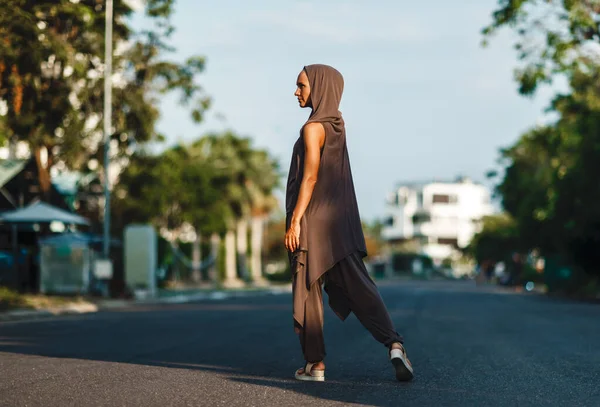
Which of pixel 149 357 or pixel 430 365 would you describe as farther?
pixel 149 357

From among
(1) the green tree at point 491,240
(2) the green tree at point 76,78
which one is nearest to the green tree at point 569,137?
(2) the green tree at point 76,78

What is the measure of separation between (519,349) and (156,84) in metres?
23.7

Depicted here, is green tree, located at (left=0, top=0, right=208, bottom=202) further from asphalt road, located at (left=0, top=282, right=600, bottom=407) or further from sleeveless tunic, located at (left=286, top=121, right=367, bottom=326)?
sleeveless tunic, located at (left=286, top=121, right=367, bottom=326)

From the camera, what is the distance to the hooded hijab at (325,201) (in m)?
7.26

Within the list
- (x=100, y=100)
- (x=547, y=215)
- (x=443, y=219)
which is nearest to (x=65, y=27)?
(x=100, y=100)

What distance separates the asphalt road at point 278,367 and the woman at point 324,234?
0.33 metres

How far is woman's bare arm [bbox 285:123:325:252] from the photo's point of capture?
7.27 m

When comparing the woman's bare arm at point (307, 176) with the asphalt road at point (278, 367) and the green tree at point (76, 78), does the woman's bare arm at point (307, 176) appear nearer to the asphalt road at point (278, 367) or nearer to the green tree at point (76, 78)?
the asphalt road at point (278, 367)

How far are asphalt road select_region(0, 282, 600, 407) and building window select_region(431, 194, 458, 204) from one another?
432 ft

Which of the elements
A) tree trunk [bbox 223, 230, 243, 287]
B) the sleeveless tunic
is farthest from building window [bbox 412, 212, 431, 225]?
the sleeveless tunic

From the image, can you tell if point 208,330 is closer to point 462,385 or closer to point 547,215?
point 462,385

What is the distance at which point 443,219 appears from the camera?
145 m

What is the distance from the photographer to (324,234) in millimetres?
7324

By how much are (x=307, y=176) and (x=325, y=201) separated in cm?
24
